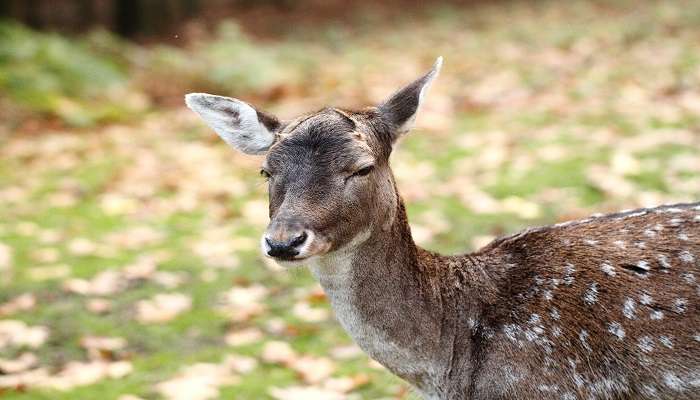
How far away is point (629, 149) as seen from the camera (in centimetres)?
909

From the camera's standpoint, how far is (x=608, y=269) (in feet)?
13.0

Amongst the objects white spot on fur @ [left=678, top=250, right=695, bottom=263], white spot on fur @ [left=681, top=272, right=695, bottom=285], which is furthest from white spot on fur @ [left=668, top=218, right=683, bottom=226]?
white spot on fur @ [left=681, top=272, right=695, bottom=285]

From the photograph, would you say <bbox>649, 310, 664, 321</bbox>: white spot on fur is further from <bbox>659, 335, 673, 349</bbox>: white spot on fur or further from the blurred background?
the blurred background

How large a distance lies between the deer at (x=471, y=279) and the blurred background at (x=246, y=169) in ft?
4.27

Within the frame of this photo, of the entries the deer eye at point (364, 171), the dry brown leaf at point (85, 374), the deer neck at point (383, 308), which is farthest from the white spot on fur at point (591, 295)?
the dry brown leaf at point (85, 374)

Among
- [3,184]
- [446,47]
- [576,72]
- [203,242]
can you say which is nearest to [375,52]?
[446,47]

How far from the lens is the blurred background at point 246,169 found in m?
6.01

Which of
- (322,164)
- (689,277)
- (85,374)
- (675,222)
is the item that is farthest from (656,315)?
(85,374)

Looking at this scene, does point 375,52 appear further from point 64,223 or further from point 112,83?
point 64,223

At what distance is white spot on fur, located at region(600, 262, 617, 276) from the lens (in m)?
3.95

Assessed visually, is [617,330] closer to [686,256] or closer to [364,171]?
[686,256]

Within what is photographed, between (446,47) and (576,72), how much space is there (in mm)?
4153

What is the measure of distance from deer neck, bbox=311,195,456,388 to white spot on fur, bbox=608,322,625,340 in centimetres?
70

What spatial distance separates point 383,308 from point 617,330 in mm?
957
